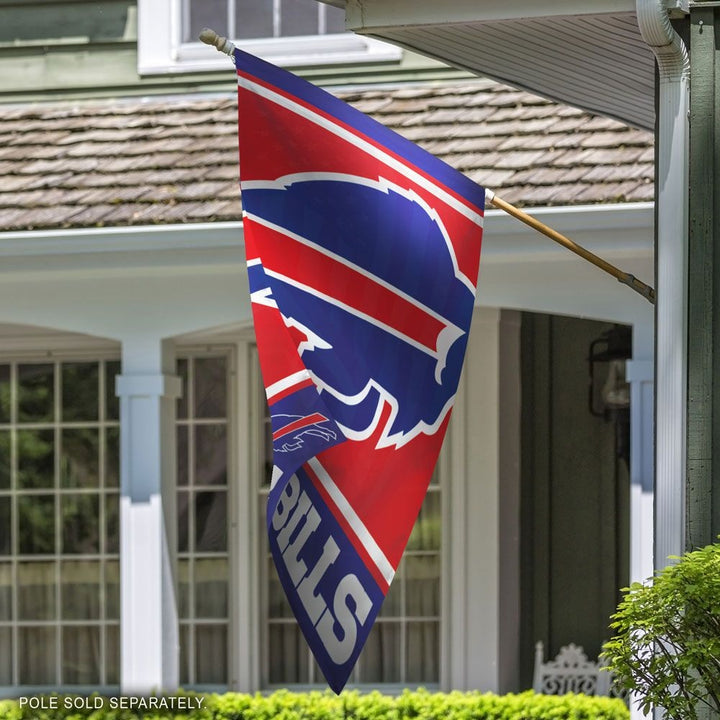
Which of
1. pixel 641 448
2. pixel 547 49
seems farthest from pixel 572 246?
pixel 641 448

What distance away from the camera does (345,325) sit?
4824 millimetres

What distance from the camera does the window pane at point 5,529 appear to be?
A: 9.92 meters

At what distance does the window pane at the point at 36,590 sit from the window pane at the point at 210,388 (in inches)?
56.8

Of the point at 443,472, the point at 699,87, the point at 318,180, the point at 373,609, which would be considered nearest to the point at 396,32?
the point at 318,180

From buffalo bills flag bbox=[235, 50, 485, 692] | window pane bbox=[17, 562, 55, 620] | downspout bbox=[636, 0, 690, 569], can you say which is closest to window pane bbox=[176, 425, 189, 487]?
window pane bbox=[17, 562, 55, 620]

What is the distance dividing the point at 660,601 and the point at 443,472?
5516 millimetres

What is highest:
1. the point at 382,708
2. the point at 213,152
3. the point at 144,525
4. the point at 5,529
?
the point at 213,152

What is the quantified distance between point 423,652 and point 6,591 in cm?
278

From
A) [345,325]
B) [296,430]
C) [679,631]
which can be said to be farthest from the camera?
[345,325]

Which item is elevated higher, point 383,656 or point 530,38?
point 530,38

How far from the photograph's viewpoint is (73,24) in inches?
387

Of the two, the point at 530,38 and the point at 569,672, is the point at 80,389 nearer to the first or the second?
the point at 569,672

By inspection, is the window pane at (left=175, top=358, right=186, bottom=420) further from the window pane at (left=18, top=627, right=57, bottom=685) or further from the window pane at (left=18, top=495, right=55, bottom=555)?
the window pane at (left=18, top=627, right=57, bottom=685)

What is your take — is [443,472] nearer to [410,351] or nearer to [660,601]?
[410,351]
